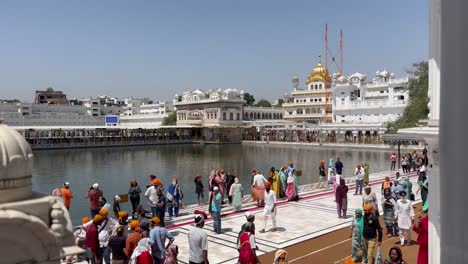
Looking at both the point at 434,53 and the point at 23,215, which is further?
the point at 434,53

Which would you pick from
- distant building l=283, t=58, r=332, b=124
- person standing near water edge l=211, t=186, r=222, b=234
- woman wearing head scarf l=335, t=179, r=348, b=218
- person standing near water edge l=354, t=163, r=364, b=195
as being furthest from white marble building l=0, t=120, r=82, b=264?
distant building l=283, t=58, r=332, b=124

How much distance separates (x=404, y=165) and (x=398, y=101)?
33.4 meters

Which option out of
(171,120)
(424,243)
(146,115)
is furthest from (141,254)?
(146,115)

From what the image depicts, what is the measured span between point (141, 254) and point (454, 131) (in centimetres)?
491

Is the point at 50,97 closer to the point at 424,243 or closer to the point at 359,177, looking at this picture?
the point at 359,177

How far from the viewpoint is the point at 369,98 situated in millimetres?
57031

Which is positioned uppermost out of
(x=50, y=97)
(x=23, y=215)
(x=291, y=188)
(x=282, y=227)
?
(x=50, y=97)

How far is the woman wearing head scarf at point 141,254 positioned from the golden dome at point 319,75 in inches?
2470

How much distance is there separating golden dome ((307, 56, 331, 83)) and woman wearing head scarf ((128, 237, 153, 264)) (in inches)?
2470

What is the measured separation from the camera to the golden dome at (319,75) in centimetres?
6769

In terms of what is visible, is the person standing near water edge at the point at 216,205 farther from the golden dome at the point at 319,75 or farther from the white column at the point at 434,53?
the golden dome at the point at 319,75

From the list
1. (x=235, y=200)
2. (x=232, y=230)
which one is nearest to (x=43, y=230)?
(x=232, y=230)

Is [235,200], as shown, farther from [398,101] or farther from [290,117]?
[290,117]

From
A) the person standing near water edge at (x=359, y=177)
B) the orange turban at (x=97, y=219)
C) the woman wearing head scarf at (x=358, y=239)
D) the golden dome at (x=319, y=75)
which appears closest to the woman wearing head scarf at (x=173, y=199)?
the orange turban at (x=97, y=219)
